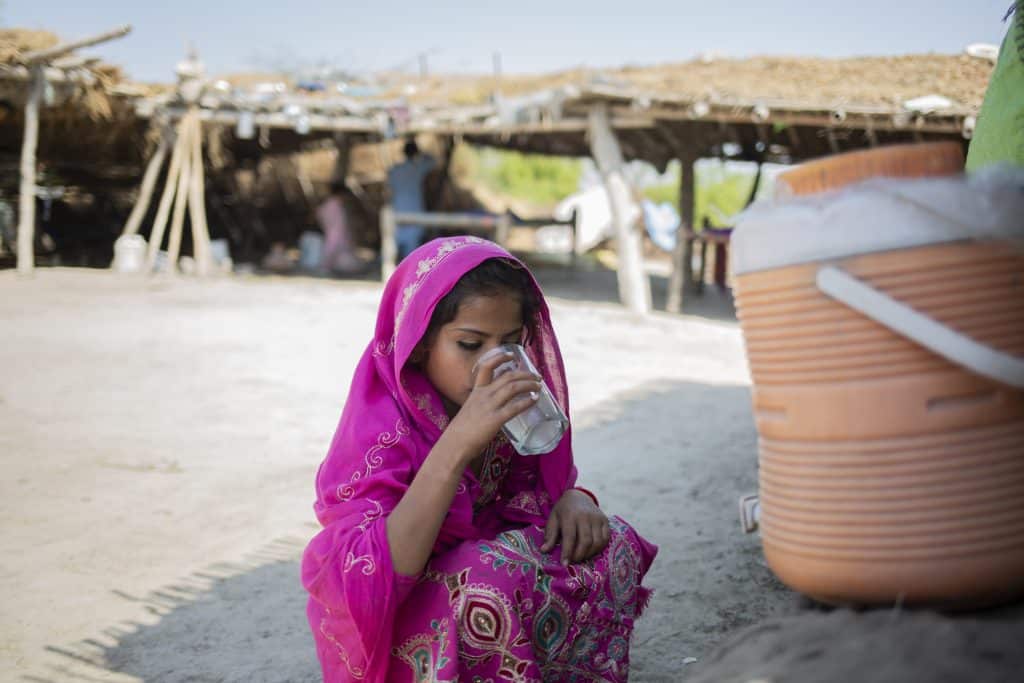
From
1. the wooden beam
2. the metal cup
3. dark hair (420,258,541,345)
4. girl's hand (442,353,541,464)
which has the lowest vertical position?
the metal cup

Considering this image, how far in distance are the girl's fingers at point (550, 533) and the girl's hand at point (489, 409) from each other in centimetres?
37

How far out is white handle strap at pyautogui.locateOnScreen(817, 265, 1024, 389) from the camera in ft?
3.41

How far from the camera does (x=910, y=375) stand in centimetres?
109

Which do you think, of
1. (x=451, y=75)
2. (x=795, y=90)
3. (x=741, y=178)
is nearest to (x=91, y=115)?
(x=451, y=75)

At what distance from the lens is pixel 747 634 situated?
4.17 feet

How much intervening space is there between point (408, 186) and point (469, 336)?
11531 millimetres

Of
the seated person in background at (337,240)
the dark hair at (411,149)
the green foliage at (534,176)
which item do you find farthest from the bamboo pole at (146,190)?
the green foliage at (534,176)

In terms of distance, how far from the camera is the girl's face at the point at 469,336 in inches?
69.7

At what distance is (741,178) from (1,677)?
25058 millimetres

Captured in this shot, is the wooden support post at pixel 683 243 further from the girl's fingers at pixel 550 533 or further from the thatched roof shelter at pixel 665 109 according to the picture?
the girl's fingers at pixel 550 533

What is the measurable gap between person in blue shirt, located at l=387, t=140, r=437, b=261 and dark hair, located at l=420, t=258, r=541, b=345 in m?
11.2

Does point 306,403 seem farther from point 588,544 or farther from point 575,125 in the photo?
point 575,125

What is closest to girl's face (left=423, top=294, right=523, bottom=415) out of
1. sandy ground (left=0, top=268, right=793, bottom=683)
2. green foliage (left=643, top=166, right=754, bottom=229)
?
sandy ground (left=0, top=268, right=793, bottom=683)

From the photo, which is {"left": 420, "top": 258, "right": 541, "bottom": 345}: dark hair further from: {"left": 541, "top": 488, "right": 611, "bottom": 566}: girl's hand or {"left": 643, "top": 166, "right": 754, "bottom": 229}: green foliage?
{"left": 643, "top": 166, "right": 754, "bottom": 229}: green foliage
